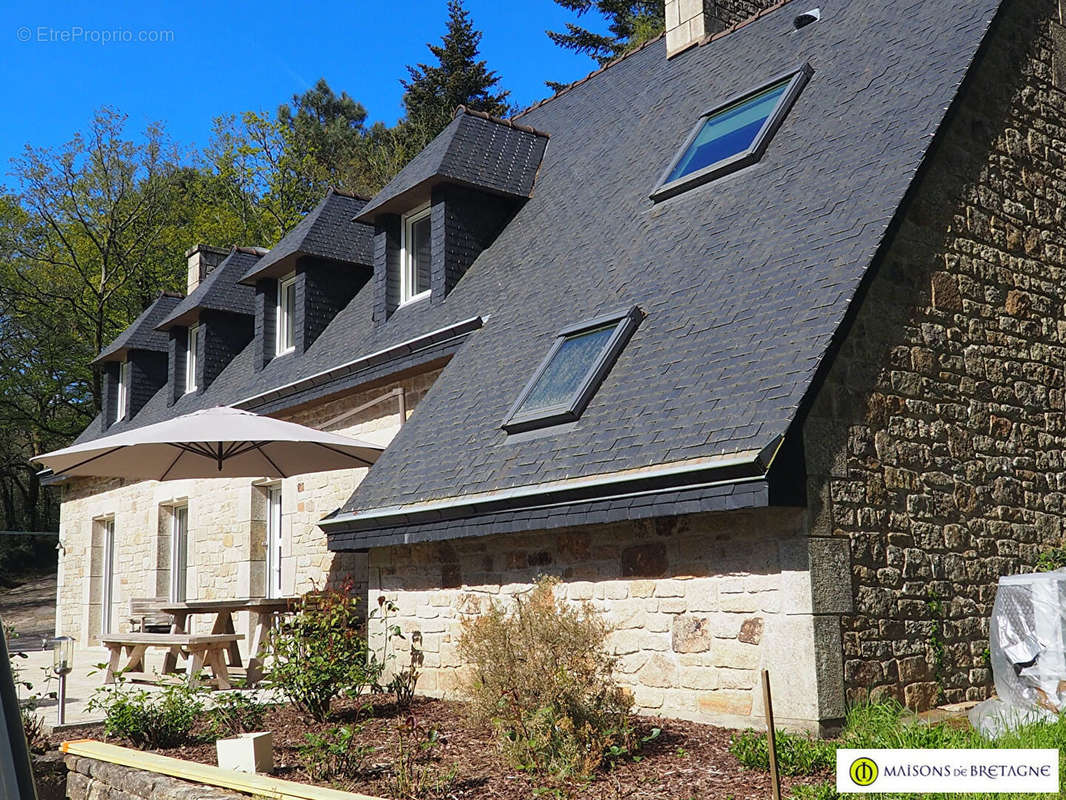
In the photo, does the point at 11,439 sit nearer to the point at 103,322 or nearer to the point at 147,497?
the point at 103,322

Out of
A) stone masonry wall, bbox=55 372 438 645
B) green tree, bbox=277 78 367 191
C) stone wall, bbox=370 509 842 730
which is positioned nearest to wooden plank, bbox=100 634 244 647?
stone masonry wall, bbox=55 372 438 645

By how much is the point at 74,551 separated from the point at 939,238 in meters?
17.9

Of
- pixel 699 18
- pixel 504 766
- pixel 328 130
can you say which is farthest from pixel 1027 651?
pixel 328 130

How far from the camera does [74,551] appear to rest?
20.5m

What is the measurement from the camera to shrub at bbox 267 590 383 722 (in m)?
7.96

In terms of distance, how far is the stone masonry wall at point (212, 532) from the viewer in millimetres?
12531

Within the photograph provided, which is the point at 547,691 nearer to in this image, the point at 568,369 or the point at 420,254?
the point at 568,369

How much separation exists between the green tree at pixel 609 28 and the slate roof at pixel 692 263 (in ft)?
70.4

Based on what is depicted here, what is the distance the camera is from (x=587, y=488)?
7129 mm

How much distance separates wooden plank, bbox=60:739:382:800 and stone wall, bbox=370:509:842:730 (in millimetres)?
1722

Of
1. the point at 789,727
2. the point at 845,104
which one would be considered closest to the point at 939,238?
the point at 845,104

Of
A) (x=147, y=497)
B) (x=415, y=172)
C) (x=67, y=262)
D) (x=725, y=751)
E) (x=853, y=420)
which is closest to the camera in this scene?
(x=725, y=751)

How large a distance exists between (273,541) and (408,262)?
4.27m

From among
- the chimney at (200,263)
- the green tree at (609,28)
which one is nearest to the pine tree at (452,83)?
the green tree at (609,28)
